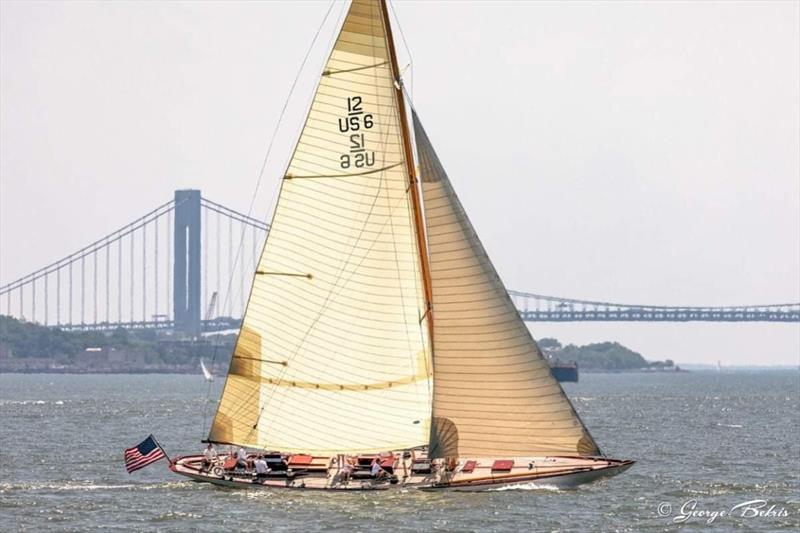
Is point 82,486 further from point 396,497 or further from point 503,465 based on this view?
point 503,465

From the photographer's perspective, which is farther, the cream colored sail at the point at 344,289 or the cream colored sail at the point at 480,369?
the cream colored sail at the point at 344,289

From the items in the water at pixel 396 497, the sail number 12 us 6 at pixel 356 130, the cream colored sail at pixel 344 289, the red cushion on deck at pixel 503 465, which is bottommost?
the water at pixel 396 497

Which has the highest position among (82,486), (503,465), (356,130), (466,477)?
(356,130)

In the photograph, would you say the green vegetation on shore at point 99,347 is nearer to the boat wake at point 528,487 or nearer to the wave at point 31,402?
the wave at point 31,402

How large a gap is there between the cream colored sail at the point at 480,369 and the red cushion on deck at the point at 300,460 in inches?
95.3

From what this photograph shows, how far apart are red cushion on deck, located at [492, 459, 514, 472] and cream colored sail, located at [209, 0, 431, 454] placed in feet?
4.02

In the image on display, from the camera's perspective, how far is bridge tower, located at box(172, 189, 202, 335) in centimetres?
16750

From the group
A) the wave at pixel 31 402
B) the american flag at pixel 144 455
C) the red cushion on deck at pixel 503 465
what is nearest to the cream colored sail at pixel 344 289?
the red cushion on deck at pixel 503 465

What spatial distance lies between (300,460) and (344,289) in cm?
284

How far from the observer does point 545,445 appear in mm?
26656

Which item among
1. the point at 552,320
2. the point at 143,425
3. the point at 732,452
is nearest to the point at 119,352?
the point at 552,320

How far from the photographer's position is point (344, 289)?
90.4ft

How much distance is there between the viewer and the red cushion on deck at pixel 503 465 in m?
26.7

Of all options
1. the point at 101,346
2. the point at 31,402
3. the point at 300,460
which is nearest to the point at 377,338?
the point at 300,460
